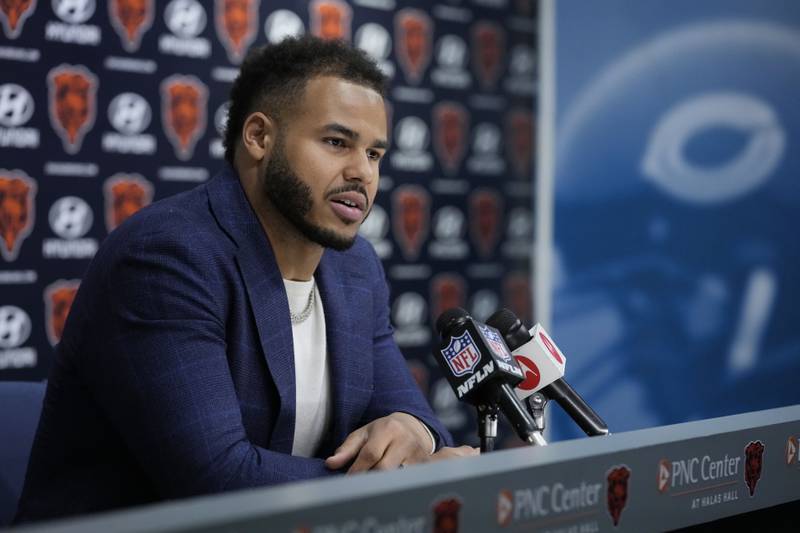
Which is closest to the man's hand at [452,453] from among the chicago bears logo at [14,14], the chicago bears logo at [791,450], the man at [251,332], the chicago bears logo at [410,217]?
→ the man at [251,332]

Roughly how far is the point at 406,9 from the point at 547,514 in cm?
372

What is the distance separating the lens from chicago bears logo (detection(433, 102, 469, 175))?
4613 mm

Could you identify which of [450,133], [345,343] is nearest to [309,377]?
[345,343]

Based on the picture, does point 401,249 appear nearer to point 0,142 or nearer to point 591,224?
point 591,224

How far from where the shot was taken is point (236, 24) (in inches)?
155

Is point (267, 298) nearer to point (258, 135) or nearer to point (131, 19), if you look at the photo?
point (258, 135)

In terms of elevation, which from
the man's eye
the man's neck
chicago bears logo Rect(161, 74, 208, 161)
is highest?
chicago bears logo Rect(161, 74, 208, 161)

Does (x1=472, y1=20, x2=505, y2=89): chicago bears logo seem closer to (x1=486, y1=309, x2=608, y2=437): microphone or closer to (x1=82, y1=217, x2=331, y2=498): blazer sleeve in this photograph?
(x1=82, y1=217, x2=331, y2=498): blazer sleeve

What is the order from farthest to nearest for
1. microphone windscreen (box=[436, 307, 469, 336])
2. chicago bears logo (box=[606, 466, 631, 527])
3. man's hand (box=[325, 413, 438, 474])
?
man's hand (box=[325, 413, 438, 474])
microphone windscreen (box=[436, 307, 469, 336])
chicago bears logo (box=[606, 466, 631, 527])

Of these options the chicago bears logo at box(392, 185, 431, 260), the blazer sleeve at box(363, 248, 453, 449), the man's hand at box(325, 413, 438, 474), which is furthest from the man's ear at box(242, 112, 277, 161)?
the chicago bears logo at box(392, 185, 431, 260)

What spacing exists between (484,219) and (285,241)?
111 inches

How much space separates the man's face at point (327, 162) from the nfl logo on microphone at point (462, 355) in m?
0.61

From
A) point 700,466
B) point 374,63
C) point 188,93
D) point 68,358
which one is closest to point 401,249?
point 188,93

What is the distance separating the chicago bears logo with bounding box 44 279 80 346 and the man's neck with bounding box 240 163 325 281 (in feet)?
5.49
